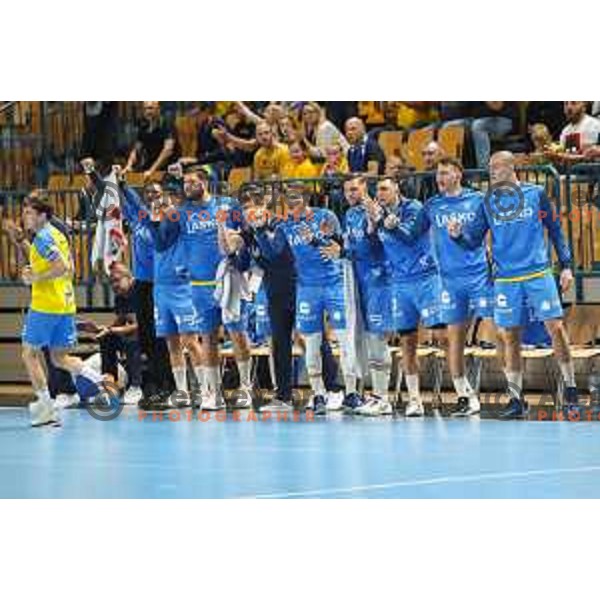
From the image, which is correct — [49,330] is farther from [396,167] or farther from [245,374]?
[396,167]

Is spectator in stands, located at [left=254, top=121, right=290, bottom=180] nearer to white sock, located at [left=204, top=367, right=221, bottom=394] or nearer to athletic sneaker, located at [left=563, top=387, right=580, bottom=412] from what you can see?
white sock, located at [left=204, top=367, right=221, bottom=394]

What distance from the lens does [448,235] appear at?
16297mm

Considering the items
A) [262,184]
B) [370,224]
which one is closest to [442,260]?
[370,224]

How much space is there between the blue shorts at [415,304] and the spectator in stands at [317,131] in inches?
53.9

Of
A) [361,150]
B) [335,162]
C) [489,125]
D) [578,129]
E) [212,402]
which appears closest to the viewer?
[578,129]

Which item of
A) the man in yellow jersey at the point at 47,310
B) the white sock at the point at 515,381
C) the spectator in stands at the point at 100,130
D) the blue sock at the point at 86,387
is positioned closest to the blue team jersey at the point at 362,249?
the white sock at the point at 515,381

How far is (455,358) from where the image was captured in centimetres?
1636

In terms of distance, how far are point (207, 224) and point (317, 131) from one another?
1.19m

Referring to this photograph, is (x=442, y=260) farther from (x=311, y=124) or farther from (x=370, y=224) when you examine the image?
(x=311, y=124)

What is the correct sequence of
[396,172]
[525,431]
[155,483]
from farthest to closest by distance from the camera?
[396,172] < [525,431] < [155,483]

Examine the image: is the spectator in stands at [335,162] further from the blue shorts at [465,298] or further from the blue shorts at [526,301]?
the blue shorts at [526,301]

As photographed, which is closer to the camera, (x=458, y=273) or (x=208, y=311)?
(x=458, y=273)

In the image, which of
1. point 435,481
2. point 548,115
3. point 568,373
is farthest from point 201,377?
point 435,481

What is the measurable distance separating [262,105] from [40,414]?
10.4 feet
